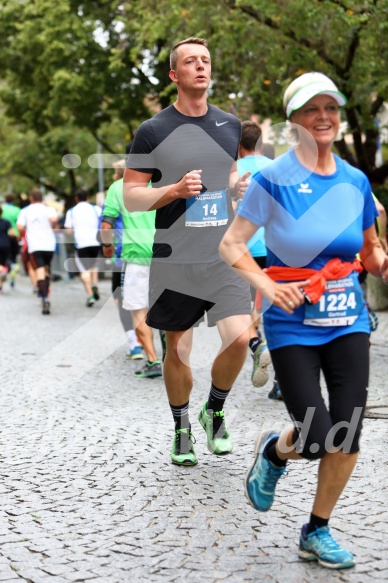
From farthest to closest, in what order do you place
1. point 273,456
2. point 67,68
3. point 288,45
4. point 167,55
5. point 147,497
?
point 67,68, point 167,55, point 288,45, point 147,497, point 273,456

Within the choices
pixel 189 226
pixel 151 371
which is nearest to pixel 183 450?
pixel 189 226

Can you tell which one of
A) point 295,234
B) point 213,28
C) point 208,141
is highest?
point 213,28

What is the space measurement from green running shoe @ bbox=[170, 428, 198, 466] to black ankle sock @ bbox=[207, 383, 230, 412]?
22cm

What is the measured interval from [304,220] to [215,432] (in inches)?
84.6

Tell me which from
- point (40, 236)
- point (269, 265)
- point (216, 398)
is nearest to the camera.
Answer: point (269, 265)

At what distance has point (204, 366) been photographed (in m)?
9.71

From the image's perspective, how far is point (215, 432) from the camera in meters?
5.64

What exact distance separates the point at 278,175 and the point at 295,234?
0.23 m

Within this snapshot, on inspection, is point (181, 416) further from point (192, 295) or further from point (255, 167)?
point (255, 167)

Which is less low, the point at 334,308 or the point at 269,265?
the point at 269,265

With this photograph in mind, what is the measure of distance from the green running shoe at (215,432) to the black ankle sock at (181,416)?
146 millimetres

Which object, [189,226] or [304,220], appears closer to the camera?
[304,220]

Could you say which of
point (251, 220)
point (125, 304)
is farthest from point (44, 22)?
point (251, 220)

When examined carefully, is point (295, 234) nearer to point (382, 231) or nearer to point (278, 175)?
point (278, 175)
